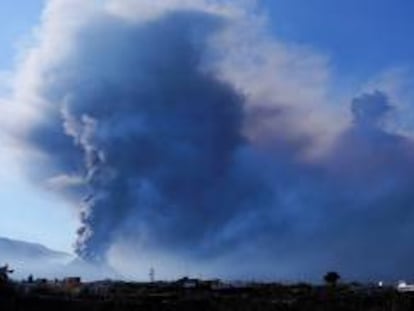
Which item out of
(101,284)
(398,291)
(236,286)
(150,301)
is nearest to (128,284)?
(101,284)

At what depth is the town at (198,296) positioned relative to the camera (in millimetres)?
118000

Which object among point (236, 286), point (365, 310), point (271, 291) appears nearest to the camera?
point (365, 310)

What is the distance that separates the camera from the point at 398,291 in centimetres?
13688

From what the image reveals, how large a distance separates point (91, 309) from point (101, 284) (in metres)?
32.7

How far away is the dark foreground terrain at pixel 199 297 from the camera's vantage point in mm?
117750

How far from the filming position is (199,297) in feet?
411

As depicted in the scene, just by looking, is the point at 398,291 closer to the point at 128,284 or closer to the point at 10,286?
the point at 128,284

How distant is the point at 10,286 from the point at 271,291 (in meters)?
32.6

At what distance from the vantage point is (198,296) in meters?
126

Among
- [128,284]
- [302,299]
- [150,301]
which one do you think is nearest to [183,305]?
[150,301]

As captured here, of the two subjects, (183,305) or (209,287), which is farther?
(209,287)

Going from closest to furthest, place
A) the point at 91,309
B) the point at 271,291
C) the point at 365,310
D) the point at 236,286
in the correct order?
the point at 91,309
the point at 365,310
the point at 271,291
the point at 236,286

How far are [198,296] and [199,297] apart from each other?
3.72ft

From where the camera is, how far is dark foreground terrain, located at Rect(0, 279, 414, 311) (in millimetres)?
117750
